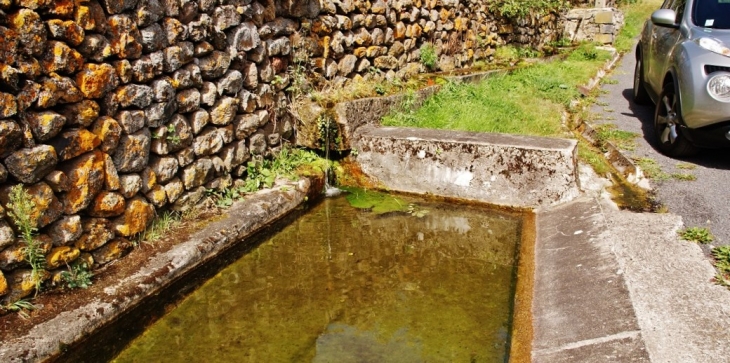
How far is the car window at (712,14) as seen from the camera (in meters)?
5.51

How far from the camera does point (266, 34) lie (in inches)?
206

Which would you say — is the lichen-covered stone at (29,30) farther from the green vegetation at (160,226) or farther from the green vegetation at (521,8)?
the green vegetation at (521,8)

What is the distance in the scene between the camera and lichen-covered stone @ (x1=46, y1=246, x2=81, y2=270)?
3330mm

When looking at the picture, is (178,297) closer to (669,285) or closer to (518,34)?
(669,285)

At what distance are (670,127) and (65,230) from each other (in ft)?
17.8

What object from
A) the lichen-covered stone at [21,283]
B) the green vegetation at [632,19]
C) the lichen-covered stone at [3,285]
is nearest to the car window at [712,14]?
the lichen-covered stone at [21,283]

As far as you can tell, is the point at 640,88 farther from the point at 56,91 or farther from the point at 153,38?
the point at 56,91

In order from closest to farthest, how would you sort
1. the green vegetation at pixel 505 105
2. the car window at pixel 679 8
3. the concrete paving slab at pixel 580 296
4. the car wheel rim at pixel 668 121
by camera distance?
1. the concrete paving slab at pixel 580 296
2. the car wheel rim at pixel 668 121
3. the car window at pixel 679 8
4. the green vegetation at pixel 505 105

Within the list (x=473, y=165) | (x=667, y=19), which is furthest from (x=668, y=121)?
(x=473, y=165)

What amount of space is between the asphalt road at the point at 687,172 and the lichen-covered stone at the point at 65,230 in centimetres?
406

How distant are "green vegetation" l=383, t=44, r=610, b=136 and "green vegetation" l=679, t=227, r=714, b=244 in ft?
8.29

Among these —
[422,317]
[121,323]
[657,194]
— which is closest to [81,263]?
[121,323]

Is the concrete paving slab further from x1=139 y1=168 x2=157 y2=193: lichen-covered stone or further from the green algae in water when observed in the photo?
x1=139 y1=168 x2=157 y2=193: lichen-covered stone

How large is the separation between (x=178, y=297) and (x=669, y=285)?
2.93 metres
